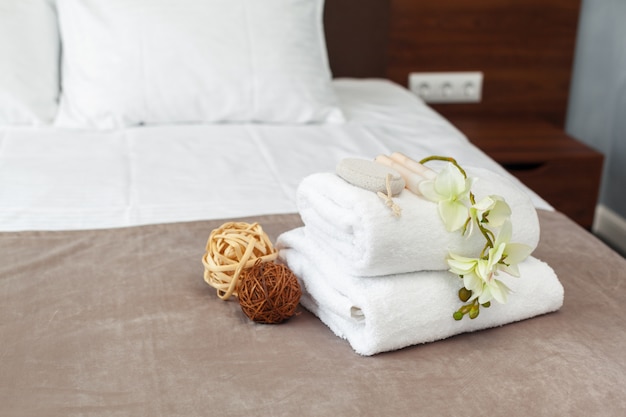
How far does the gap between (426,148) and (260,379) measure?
1021 mm

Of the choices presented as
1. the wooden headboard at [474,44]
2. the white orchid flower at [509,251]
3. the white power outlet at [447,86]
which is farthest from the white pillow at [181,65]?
the white orchid flower at [509,251]

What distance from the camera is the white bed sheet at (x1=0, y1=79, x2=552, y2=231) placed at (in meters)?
1.45

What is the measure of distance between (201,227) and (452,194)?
1.77 feet

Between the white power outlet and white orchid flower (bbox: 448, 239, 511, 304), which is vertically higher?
white orchid flower (bbox: 448, 239, 511, 304)

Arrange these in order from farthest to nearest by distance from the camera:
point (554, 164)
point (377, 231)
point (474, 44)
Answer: point (474, 44)
point (554, 164)
point (377, 231)

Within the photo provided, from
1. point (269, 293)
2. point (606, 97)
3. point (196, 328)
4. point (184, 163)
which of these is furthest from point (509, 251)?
A: point (606, 97)

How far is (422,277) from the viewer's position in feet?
3.37

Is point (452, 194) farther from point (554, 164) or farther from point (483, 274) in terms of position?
point (554, 164)

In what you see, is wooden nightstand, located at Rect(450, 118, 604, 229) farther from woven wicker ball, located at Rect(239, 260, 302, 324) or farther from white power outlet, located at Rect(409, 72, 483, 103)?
woven wicker ball, located at Rect(239, 260, 302, 324)

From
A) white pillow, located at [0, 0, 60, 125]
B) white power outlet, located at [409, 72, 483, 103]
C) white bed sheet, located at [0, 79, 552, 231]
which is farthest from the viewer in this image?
white power outlet, located at [409, 72, 483, 103]

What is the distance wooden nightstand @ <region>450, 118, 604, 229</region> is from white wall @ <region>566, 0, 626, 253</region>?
27 centimetres

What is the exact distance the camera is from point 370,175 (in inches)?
40.7

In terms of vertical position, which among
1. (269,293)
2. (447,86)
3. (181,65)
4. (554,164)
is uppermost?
(181,65)

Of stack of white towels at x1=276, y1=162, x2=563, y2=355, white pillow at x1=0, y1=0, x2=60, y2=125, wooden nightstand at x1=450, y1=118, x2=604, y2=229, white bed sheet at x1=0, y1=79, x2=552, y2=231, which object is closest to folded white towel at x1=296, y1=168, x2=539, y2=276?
stack of white towels at x1=276, y1=162, x2=563, y2=355
